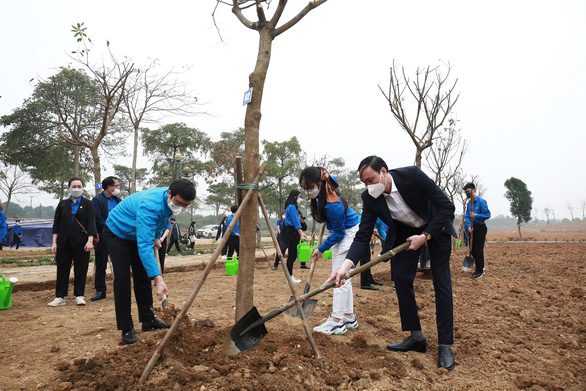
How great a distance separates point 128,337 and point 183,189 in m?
1.40

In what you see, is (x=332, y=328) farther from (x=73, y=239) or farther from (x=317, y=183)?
(x=73, y=239)

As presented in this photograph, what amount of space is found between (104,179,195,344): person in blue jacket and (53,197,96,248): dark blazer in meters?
1.83

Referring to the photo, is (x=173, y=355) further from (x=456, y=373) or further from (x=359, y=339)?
(x=456, y=373)

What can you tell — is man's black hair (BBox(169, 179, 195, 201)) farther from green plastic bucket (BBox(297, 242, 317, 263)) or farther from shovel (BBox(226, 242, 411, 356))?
green plastic bucket (BBox(297, 242, 317, 263))

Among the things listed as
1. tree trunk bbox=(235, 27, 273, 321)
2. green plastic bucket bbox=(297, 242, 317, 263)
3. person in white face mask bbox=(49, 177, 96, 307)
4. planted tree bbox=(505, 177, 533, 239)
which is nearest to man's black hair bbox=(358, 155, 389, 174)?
→ tree trunk bbox=(235, 27, 273, 321)

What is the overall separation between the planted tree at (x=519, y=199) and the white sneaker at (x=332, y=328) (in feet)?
113

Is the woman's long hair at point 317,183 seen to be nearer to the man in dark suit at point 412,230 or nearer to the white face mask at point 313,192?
the white face mask at point 313,192

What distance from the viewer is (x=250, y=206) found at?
3.20 meters

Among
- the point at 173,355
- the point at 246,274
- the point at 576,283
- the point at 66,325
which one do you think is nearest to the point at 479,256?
the point at 576,283

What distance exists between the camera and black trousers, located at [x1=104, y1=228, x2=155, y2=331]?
3.33m

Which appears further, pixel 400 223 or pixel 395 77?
pixel 395 77

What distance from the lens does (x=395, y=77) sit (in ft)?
26.7

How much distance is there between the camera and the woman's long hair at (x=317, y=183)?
12.5 ft

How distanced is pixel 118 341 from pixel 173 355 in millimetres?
987
